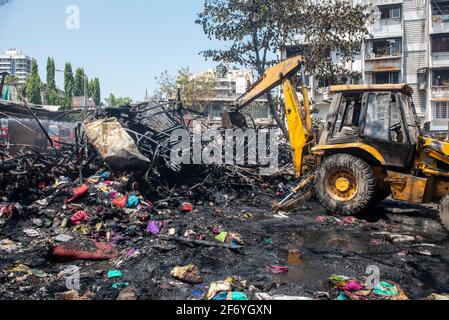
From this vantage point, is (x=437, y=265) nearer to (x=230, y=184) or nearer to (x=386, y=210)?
(x=386, y=210)

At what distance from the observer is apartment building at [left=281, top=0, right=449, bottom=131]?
24.1 meters

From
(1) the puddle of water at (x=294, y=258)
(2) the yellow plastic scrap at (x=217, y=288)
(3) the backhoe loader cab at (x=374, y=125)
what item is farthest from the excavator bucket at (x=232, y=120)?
(2) the yellow plastic scrap at (x=217, y=288)

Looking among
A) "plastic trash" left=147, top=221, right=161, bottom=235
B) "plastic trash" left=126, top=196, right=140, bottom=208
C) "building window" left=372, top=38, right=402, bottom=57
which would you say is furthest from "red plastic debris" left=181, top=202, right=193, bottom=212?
"building window" left=372, top=38, right=402, bottom=57

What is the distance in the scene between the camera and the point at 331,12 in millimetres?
13953

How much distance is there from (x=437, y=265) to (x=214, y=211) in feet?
12.5

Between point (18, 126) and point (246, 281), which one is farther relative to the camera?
point (18, 126)

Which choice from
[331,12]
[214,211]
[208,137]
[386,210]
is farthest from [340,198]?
[331,12]

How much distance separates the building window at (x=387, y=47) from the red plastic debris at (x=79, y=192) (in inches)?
989

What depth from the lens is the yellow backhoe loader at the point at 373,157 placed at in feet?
17.5

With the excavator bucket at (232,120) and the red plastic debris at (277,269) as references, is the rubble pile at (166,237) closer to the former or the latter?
the red plastic debris at (277,269)

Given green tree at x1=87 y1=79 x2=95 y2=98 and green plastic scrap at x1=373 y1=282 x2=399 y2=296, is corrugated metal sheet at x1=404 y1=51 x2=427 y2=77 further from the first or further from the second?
green tree at x1=87 y1=79 x2=95 y2=98

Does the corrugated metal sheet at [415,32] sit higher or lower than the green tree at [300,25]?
higher

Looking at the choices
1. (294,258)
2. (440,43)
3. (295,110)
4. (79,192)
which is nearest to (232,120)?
(295,110)

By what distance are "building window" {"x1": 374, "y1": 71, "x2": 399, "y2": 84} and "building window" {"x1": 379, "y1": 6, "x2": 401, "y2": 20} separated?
4.15m
